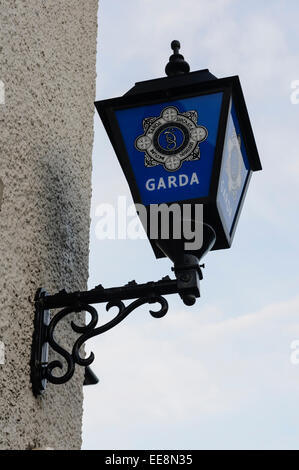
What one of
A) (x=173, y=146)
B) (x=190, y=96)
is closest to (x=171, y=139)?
(x=173, y=146)

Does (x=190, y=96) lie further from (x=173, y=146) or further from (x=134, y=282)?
(x=134, y=282)

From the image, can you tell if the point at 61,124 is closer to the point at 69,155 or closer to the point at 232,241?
the point at 69,155

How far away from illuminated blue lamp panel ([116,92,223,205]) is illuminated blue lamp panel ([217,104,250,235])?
0.05 m

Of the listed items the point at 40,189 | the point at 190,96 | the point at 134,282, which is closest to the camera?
the point at 134,282

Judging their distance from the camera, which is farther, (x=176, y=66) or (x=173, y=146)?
(x=176, y=66)

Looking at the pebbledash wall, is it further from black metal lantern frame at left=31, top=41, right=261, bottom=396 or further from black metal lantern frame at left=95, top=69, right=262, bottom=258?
black metal lantern frame at left=95, top=69, right=262, bottom=258

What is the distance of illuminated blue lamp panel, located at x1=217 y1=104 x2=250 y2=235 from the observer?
2453 millimetres

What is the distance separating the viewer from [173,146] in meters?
2.46

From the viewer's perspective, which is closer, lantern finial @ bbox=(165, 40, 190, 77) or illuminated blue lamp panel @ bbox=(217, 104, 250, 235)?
illuminated blue lamp panel @ bbox=(217, 104, 250, 235)

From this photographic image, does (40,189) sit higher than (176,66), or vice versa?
(176,66)

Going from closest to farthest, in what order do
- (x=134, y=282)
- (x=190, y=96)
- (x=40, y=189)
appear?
(x=134, y=282) < (x=190, y=96) < (x=40, y=189)

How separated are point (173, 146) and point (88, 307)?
0.49 m

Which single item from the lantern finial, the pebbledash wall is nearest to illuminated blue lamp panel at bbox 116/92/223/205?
the lantern finial

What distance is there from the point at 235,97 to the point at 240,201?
0.31 metres
